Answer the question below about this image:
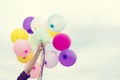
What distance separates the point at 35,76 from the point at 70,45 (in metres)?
1.26

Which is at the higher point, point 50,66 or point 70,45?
point 70,45

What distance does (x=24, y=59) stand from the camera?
7332 mm

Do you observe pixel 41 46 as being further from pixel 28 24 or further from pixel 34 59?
pixel 28 24

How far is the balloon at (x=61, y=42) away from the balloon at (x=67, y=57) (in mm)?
136

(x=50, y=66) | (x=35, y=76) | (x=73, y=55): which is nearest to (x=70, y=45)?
(x=73, y=55)

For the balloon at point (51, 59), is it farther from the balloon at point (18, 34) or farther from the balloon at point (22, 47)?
the balloon at point (18, 34)

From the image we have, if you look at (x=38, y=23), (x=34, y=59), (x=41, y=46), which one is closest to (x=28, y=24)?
(x=38, y=23)

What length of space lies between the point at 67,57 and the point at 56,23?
3.11ft

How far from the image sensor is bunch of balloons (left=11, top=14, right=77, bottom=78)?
23.3 ft

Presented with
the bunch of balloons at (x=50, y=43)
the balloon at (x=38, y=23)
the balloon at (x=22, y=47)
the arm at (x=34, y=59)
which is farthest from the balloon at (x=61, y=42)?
the arm at (x=34, y=59)

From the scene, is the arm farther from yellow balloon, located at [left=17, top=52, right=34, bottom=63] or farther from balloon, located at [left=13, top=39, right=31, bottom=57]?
yellow balloon, located at [left=17, top=52, right=34, bottom=63]

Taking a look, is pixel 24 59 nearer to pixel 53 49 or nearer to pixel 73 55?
pixel 53 49

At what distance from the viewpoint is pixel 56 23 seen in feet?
23.6

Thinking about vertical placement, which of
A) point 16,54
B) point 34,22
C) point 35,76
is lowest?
point 35,76
